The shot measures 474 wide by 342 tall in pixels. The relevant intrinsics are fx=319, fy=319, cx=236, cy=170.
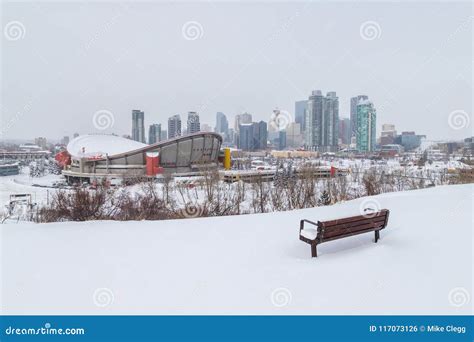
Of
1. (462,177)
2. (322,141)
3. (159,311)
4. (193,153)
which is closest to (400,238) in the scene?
(159,311)

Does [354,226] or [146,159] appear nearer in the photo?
[354,226]

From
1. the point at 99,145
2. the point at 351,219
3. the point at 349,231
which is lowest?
the point at 349,231

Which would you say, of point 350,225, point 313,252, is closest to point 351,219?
point 350,225

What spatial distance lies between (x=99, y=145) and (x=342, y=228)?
179 ft

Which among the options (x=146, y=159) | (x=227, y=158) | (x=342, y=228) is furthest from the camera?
(x=227, y=158)

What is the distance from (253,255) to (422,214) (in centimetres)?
365

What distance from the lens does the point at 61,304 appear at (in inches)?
135

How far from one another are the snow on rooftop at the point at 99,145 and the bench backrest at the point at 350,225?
4972 cm

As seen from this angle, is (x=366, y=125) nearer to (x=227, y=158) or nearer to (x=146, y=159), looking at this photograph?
(x=227, y=158)

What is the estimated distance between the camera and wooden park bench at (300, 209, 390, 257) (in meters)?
4.33

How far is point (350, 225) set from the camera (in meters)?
4.57

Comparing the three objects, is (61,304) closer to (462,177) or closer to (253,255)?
(253,255)

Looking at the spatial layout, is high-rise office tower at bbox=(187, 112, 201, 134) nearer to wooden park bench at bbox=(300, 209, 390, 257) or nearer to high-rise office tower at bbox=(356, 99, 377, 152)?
high-rise office tower at bbox=(356, 99, 377, 152)

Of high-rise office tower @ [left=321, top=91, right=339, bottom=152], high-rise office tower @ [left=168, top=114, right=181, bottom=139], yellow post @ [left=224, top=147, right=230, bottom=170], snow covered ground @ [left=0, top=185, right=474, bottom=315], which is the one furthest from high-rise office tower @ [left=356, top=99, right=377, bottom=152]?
snow covered ground @ [left=0, top=185, right=474, bottom=315]
